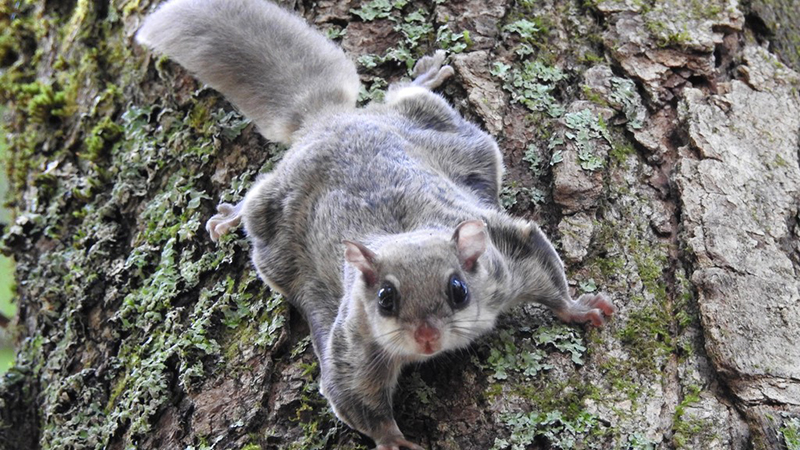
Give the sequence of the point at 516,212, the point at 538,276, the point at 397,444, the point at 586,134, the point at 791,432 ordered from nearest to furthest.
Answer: the point at 791,432
the point at 397,444
the point at 538,276
the point at 516,212
the point at 586,134

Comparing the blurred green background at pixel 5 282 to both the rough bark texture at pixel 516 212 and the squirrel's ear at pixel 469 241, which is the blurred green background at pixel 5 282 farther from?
the squirrel's ear at pixel 469 241

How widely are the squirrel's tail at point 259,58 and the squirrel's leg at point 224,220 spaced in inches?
20.7

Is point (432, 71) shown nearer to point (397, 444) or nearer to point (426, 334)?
point (426, 334)

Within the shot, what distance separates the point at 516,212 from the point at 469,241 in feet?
2.17

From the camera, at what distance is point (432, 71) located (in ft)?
14.7

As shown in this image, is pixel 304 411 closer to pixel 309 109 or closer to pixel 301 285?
pixel 301 285

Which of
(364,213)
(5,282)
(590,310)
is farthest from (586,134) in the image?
(5,282)

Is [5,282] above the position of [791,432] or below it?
below

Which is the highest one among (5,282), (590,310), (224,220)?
(590,310)

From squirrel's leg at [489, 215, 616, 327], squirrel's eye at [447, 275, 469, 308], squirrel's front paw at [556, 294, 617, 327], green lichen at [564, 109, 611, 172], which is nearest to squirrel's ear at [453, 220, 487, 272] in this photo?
squirrel's eye at [447, 275, 469, 308]

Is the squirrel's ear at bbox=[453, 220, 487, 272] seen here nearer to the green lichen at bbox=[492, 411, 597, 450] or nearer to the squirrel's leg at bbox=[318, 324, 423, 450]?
the squirrel's leg at bbox=[318, 324, 423, 450]

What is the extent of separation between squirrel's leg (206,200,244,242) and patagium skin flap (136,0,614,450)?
0.01 m

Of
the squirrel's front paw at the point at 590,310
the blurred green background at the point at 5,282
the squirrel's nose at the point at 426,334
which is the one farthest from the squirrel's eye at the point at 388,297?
the blurred green background at the point at 5,282

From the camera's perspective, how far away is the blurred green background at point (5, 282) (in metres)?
5.65
